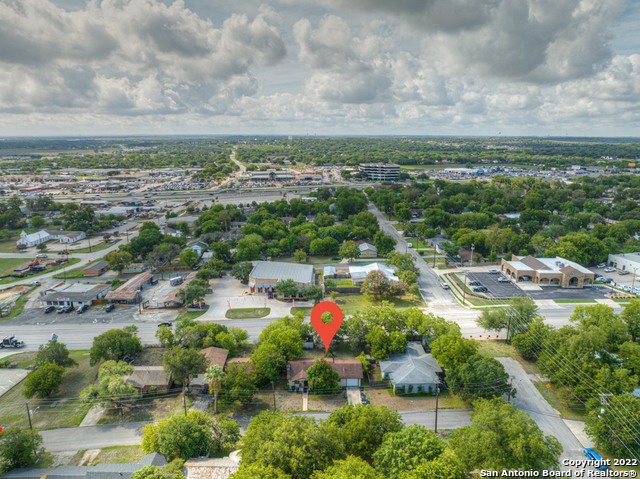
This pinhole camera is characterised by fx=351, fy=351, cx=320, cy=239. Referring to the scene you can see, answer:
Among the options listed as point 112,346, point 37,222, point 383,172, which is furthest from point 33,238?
point 383,172

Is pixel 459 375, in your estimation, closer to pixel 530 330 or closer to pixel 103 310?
pixel 530 330

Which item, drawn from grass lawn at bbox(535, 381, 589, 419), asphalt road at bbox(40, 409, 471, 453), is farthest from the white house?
grass lawn at bbox(535, 381, 589, 419)

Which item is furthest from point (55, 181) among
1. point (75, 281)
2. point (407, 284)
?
point (407, 284)

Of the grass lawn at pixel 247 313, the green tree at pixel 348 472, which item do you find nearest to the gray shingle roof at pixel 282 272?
the grass lawn at pixel 247 313

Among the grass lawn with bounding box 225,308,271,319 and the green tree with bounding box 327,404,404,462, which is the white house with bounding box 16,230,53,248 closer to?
the grass lawn with bounding box 225,308,271,319

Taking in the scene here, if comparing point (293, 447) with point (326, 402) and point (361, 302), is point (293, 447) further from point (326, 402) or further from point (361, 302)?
point (361, 302)

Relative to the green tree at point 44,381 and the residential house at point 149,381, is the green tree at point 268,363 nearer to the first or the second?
the residential house at point 149,381
